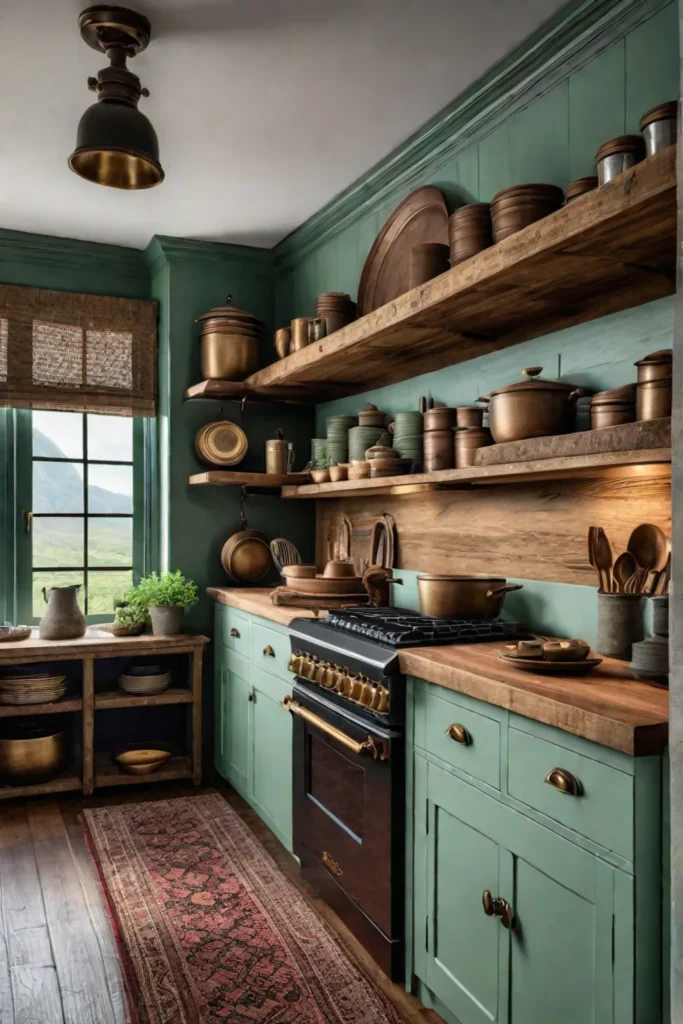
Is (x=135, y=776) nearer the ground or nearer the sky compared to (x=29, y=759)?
nearer the ground

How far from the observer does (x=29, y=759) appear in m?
3.88

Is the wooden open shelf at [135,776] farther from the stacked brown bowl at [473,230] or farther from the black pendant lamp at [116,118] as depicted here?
the stacked brown bowl at [473,230]

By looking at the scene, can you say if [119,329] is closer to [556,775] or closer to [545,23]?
[545,23]

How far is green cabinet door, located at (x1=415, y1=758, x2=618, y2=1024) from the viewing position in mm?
1547

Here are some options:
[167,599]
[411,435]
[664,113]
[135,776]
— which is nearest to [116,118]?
[411,435]

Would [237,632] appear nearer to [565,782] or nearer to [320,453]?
[320,453]

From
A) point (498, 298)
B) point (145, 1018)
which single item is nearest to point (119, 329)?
point (498, 298)

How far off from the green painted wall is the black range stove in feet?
1.74

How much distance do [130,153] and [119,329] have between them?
2.13 m

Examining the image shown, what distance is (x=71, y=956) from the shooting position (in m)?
2.50

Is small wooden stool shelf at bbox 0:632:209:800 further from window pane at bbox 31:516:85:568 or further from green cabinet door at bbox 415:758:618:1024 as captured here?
green cabinet door at bbox 415:758:618:1024

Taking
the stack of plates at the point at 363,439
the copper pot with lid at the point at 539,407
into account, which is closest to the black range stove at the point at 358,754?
the copper pot with lid at the point at 539,407

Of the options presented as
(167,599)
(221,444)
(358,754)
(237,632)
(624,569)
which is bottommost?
(358,754)

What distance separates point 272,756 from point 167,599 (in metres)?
1.13
